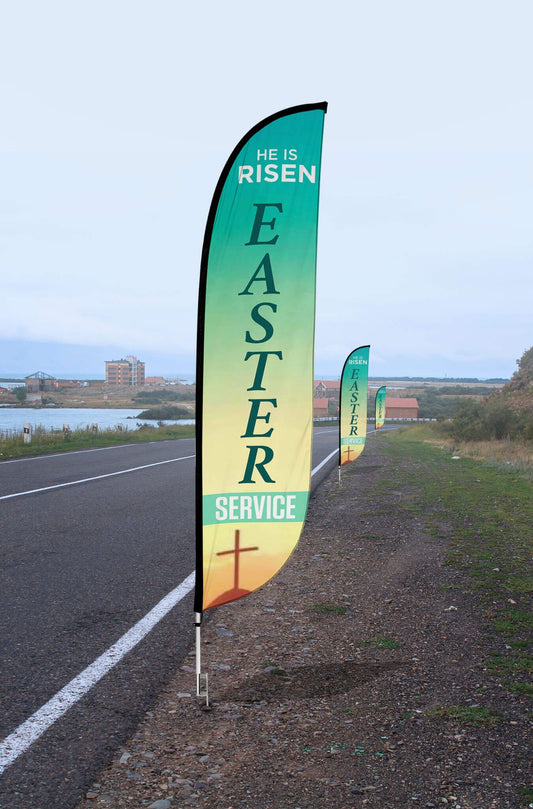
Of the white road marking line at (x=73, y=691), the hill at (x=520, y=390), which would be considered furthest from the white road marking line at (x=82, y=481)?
the hill at (x=520, y=390)

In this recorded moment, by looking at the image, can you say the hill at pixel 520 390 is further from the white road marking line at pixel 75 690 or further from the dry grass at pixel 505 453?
the white road marking line at pixel 75 690

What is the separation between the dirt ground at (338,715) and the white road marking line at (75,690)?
1.59 ft

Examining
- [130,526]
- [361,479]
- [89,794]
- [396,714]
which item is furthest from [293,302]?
[361,479]

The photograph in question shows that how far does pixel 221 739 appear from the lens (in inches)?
132

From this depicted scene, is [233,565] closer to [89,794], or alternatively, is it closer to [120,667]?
[120,667]

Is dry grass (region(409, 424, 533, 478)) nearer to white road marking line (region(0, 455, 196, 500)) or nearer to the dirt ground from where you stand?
white road marking line (region(0, 455, 196, 500))

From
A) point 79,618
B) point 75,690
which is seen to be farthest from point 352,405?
point 75,690

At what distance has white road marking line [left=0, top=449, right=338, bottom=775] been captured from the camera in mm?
3219

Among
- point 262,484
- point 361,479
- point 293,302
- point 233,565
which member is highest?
point 293,302

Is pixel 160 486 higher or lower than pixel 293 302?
lower

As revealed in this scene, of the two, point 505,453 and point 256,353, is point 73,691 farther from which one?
point 505,453

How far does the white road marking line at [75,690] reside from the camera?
127 inches

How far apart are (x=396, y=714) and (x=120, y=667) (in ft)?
6.16

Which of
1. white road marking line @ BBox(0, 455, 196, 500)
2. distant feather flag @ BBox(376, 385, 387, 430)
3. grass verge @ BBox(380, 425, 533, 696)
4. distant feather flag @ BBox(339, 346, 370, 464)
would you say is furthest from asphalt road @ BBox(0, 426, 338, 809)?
distant feather flag @ BBox(376, 385, 387, 430)
